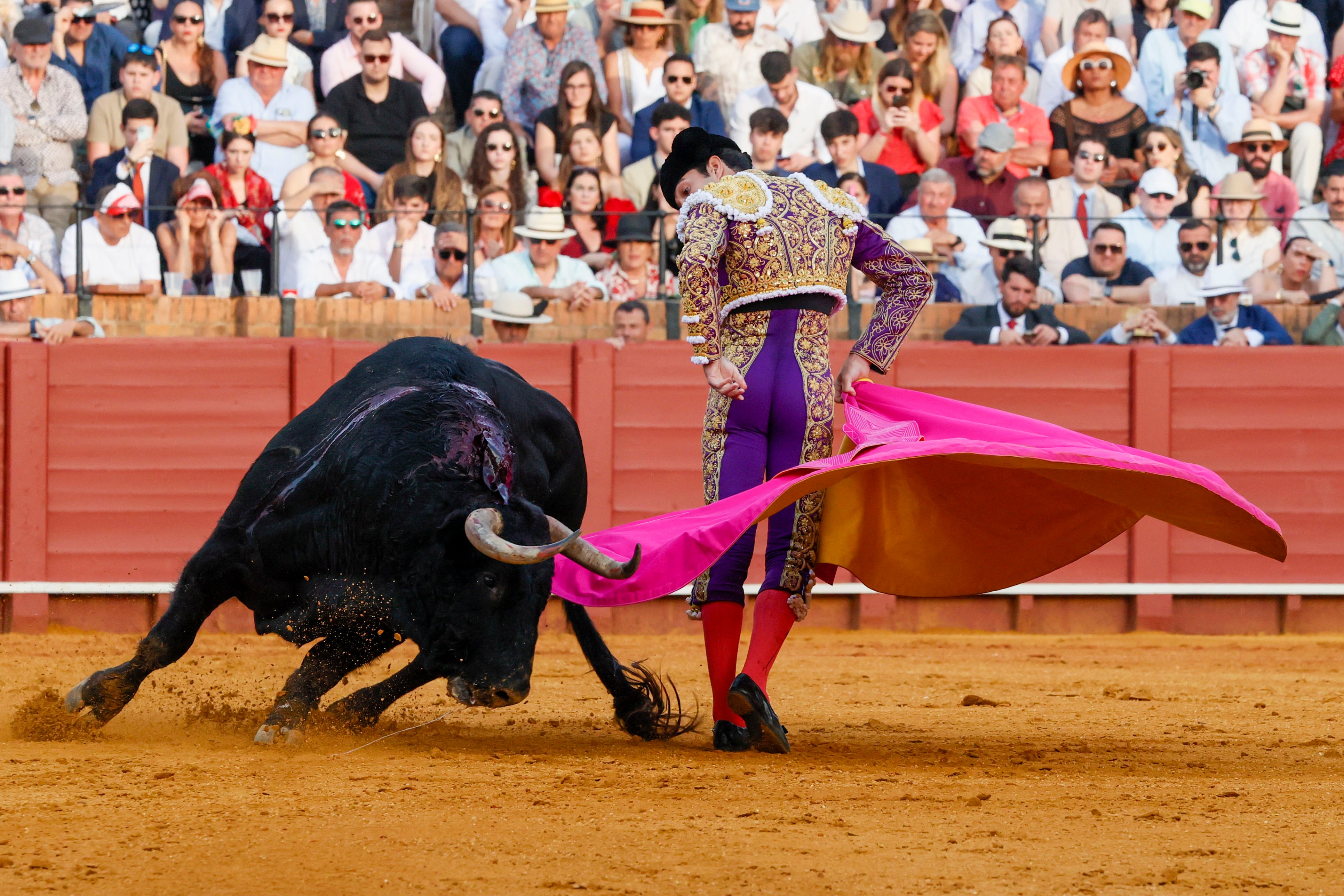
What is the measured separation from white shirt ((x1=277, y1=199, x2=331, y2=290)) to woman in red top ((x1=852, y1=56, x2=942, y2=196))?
112 inches

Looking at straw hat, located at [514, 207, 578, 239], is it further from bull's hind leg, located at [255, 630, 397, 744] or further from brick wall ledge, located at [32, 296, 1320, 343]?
bull's hind leg, located at [255, 630, 397, 744]

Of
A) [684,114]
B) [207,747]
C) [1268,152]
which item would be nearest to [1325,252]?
[1268,152]

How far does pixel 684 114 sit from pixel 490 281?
1.36 meters

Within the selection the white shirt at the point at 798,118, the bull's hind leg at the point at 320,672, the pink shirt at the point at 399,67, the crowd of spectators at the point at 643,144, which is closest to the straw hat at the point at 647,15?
the crowd of spectators at the point at 643,144

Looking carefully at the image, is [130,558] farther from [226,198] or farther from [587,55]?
[587,55]

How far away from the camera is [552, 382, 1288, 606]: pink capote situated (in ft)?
11.9

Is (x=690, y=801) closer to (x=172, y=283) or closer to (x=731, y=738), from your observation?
(x=731, y=738)

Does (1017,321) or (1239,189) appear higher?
(1239,189)

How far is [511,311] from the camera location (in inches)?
297

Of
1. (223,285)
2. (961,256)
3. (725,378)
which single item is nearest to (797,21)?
(961,256)

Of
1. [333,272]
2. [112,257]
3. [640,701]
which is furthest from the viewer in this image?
[333,272]

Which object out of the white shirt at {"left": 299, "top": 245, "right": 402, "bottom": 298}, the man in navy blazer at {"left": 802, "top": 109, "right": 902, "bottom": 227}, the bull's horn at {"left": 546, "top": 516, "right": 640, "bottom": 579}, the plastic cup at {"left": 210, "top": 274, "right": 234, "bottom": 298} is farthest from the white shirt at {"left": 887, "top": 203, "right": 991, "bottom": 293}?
the bull's horn at {"left": 546, "top": 516, "right": 640, "bottom": 579}

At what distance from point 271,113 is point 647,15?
81.1 inches

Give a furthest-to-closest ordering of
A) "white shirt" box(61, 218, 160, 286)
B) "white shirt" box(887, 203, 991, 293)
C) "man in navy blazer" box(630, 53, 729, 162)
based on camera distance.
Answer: "man in navy blazer" box(630, 53, 729, 162) → "white shirt" box(887, 203, 991, 293) → "white shirt" box(61, 218, 160, 286)
